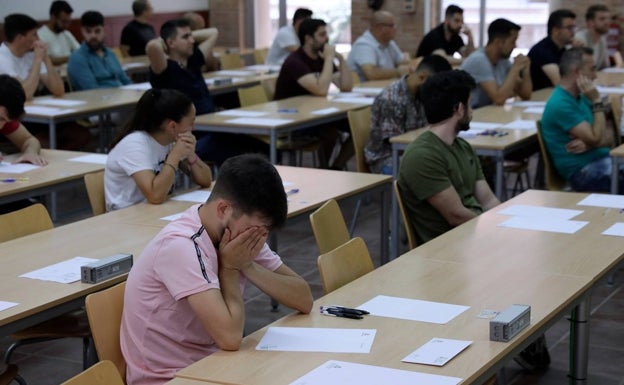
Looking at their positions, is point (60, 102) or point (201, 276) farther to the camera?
point (60, 102)

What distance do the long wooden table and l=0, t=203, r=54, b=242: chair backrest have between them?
4.69ft

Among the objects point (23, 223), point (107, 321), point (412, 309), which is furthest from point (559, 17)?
point (107, 321)

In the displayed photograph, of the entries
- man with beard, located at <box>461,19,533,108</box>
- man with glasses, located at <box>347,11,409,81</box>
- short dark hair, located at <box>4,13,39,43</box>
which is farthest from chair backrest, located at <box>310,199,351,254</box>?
man with glasses, located at <box>347,11,409,81</box>

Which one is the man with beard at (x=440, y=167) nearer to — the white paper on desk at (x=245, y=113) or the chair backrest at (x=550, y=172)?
the chair backrest at (x=550, y=172)

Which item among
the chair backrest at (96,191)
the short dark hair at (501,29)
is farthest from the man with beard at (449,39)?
the chair backrest at (96,191)

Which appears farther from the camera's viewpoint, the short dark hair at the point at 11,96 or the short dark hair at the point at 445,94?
the short dark hair at the point at 11,96

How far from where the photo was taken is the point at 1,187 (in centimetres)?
473

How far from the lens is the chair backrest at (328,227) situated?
380 centimetres

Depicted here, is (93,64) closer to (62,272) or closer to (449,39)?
(449,39)

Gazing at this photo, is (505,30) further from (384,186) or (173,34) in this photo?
(384,186)

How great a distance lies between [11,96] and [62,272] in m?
2.06

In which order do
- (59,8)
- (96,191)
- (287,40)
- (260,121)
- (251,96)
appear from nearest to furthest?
(96,191) < (260,121) < (251,96) < (59,8) < (287,40)

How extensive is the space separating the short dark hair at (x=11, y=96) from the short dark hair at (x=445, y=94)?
6.93ft

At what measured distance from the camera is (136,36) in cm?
1160
